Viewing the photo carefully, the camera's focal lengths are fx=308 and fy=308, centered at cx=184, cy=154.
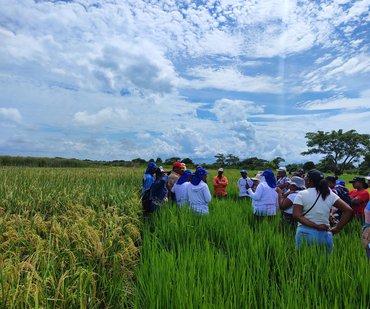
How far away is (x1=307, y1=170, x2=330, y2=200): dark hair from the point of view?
389 cm

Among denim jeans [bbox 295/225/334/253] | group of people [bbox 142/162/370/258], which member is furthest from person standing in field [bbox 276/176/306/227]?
denim jeans [bbox 295/225/334/253]

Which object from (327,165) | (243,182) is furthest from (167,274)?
(327,165)

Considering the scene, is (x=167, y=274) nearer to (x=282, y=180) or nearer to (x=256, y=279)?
(x=256, y=279)

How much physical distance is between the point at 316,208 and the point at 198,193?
2.79m

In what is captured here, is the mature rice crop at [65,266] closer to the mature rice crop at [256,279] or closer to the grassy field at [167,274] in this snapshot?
the grassy field at [167,274]

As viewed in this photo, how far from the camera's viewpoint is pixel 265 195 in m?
5.97

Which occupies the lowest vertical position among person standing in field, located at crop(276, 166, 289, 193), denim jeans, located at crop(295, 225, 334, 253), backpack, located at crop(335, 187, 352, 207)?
denim jeans, located at crop(295, 225, 334, 253)

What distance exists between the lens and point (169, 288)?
279 cm

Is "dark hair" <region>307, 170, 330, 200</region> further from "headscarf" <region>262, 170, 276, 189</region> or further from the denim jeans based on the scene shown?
"headscarf" <region>262, 170, 276, 189</region>

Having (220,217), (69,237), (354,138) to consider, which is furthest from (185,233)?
(354,138)

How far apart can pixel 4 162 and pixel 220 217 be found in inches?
1510

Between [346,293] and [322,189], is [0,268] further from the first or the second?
[322,189]

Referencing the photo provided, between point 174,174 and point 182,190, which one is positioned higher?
point 174,174

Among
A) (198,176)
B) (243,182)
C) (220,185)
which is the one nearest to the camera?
(198,176)
